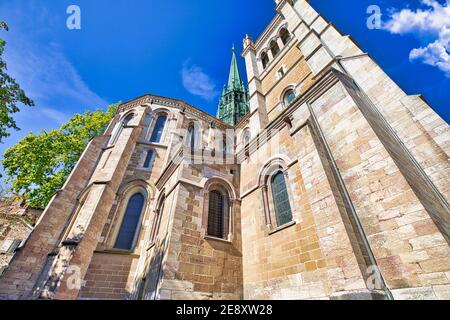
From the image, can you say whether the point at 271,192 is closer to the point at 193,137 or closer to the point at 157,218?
the point at 157,218

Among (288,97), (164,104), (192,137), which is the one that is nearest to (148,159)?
(192,137)

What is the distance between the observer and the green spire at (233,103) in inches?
1204

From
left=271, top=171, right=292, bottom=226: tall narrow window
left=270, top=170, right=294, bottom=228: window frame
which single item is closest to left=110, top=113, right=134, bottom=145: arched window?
left=270, top=170, right=294, bottom=228: window frame

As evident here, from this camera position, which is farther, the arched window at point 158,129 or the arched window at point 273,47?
the arched window at point 273,47

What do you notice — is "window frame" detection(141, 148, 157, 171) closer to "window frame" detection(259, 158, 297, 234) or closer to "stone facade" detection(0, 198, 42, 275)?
"window frame" detection(259, 158, 297, 234)

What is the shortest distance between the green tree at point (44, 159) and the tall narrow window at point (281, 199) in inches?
596

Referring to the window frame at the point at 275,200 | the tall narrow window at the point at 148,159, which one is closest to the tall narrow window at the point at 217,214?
the window frame at the point at 275,200

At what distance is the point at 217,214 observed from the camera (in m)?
8.09

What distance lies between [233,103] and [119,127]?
2055 cm

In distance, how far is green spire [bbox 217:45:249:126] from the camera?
3058cm

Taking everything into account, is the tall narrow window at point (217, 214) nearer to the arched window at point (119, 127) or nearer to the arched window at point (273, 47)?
the arched window at point (119, 127)

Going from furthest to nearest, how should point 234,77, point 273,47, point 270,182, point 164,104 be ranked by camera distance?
1. point 234,77
2. point 164,104
3. point 273,47
4. point 270,182

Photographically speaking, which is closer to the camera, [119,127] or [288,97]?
[288,97]

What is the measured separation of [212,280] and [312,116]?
6.12m
